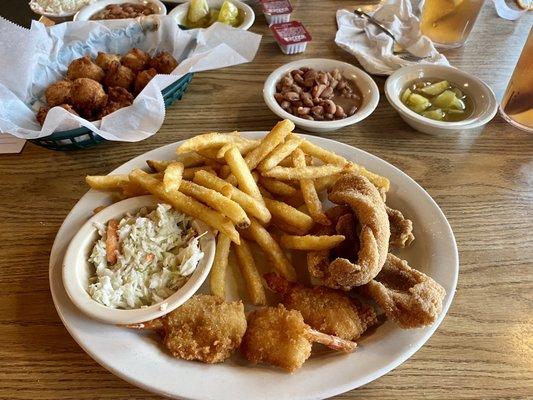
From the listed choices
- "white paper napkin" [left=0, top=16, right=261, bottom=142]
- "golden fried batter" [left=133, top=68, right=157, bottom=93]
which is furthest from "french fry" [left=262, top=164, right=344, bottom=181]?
"golden fried batter" [left=133, top=68, right=157, bottom=93]

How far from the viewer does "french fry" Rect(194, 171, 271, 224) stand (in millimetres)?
1423

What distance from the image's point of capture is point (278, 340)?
3.96 ft

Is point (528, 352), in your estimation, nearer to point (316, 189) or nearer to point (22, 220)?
point (316, 189)

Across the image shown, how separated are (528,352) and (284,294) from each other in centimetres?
69

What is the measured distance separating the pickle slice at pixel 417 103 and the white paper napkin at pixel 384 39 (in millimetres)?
313

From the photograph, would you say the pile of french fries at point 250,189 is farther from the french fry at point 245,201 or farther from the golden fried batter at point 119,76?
the golden fried batter at point 119,76

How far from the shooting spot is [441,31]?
247 cm

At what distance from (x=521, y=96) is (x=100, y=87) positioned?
1.78 metres

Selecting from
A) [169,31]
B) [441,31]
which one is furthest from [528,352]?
[169,31]

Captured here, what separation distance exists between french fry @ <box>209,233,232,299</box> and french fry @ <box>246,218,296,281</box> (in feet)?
0.30

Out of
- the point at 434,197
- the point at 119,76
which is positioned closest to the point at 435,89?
the point at 434,197

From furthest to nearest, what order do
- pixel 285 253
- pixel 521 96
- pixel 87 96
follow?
1. pixel 521 96
2. pixel 87 96
3. pixel 285 253

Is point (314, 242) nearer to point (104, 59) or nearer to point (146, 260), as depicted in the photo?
point (146, 260)

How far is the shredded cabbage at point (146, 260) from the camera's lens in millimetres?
1283
